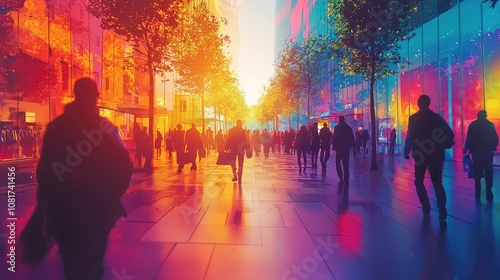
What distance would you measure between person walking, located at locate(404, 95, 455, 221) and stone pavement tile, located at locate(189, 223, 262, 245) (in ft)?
10.5

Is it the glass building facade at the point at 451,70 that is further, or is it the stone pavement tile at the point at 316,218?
the glass building facade at the point at 451,70

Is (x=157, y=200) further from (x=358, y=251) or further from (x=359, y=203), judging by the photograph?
(x=358, y=251)

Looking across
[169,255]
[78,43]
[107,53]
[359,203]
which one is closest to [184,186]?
[359,203]

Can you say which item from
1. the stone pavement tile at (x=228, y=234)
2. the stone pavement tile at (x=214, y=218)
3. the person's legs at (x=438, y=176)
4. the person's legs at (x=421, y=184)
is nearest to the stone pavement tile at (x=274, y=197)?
the stone pavement tile at (x=214, y=218)

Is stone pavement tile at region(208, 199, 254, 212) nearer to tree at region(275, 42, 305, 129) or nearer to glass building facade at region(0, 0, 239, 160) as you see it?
glass building facade at region(0, 0, 239, 160)

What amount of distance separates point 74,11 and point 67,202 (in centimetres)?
2510

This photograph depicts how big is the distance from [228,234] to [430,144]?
12.8 feet

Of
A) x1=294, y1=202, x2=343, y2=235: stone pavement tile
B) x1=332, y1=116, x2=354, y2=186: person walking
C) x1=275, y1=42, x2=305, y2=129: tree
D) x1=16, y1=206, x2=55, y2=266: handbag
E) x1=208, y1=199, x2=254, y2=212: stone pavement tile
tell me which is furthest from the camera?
x1=275, y1=42, x2=305, y2=129: tree

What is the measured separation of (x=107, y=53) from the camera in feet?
93.8

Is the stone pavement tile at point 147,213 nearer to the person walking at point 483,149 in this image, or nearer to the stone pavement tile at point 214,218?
the stone pavement tile at point 214,218

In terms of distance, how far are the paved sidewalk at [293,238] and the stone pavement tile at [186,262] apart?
0.01 metres

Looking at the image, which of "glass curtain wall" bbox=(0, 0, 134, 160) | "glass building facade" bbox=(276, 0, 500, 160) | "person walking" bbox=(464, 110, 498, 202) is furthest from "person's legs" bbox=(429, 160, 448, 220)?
"glass curtain wall" bbox=(0, 0, 134, 160)

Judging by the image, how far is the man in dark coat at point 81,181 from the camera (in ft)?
7.87

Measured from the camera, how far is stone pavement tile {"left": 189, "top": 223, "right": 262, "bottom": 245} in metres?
5.03
